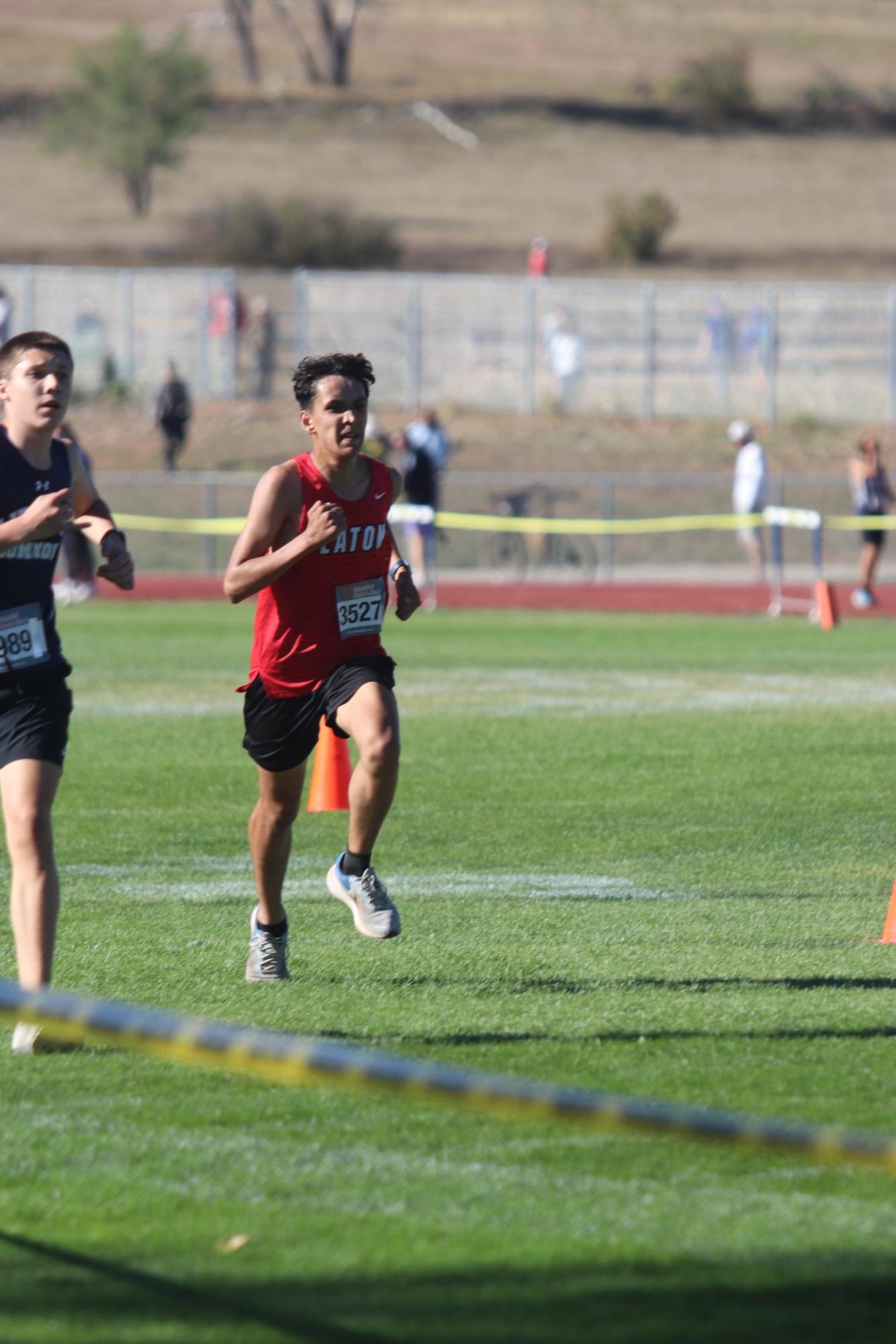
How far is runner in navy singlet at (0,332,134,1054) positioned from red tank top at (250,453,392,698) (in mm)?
830

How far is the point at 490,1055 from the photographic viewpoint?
231 inches

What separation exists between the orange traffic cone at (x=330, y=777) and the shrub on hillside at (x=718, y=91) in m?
70.3

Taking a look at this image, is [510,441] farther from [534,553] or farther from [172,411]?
[534,553]

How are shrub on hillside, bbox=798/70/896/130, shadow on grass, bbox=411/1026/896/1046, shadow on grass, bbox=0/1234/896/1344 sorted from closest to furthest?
shadow on grass, bbox=0/1234/896/1344, shadow on grass, bbox=411/1026/896/1046, shrub on hillside, bbox=798/70/896/130

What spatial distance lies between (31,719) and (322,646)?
1.18 metres

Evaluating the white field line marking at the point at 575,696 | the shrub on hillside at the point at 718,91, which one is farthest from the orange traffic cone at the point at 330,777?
the shrub on hillside at the point at 718,91

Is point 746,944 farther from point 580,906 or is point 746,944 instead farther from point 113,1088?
point 113,1088

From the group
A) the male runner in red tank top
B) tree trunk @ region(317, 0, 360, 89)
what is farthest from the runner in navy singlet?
tree trunk @ region(317, 0, 360, 89)

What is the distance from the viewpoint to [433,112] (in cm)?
7575

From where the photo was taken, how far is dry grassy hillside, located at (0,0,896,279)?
6156 centimetres

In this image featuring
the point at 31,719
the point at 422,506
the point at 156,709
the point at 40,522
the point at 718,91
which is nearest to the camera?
the point at 40,522

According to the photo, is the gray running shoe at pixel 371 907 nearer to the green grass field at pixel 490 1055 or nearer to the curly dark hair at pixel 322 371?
the green grass field at pixel 490 1055

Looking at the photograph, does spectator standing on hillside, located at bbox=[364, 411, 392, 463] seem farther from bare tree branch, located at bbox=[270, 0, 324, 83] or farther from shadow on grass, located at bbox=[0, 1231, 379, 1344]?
bare tree branch, located at bbox=[270, 0, 324, 83]

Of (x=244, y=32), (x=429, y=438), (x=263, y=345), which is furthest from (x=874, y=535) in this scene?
(x=244, y=32)
